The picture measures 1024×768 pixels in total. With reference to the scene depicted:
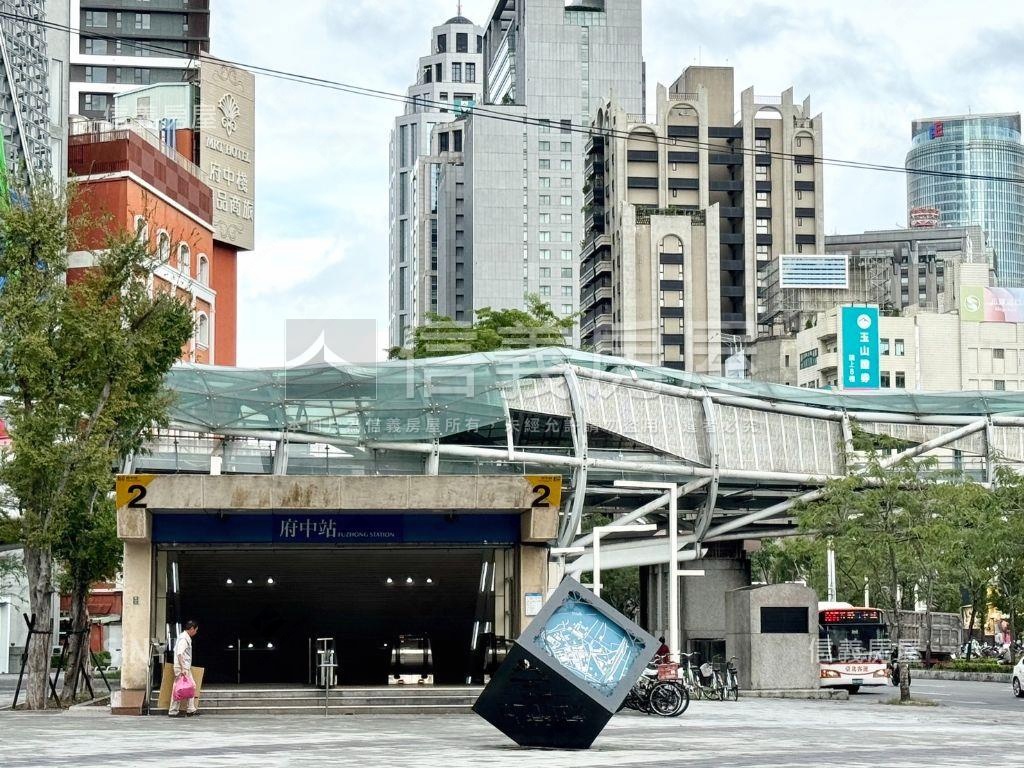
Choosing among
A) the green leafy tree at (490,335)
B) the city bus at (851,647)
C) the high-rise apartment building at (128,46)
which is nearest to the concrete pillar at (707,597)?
the green leafy tree at (490,335)

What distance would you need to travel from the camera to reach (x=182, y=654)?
91.2ft

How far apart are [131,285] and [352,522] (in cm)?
765

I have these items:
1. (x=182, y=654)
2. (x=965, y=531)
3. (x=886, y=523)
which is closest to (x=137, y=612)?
(x=182, y=654)

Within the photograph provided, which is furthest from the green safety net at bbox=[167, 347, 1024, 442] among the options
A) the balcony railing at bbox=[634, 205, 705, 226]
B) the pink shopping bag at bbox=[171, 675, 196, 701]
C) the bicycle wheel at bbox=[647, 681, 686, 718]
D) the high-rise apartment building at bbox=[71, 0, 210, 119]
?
the balcony railing at bbox=[634, 205, 705, 226]

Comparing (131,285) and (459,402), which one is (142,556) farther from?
(459,402)

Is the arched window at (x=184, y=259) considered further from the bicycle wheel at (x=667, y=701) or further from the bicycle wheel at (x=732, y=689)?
the bicycle wheel at (x=667, y=701)

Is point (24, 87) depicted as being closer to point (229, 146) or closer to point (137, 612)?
point (229, 146)

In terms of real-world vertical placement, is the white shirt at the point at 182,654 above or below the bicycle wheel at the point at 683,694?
above

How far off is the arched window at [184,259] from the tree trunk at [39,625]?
140 ft

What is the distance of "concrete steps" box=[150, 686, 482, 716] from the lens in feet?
97.7

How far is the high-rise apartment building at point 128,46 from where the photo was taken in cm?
13238

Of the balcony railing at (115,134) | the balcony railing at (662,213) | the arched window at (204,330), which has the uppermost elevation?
the balcony railing at (662,213)

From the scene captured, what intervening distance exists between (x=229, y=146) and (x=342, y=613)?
157 feet

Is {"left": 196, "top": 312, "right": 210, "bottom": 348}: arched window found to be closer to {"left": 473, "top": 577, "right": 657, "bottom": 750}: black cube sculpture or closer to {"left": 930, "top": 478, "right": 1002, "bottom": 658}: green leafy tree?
{"left": 930, "top": 478, "right": 1002, "bottom": 658}: green leafy tree
